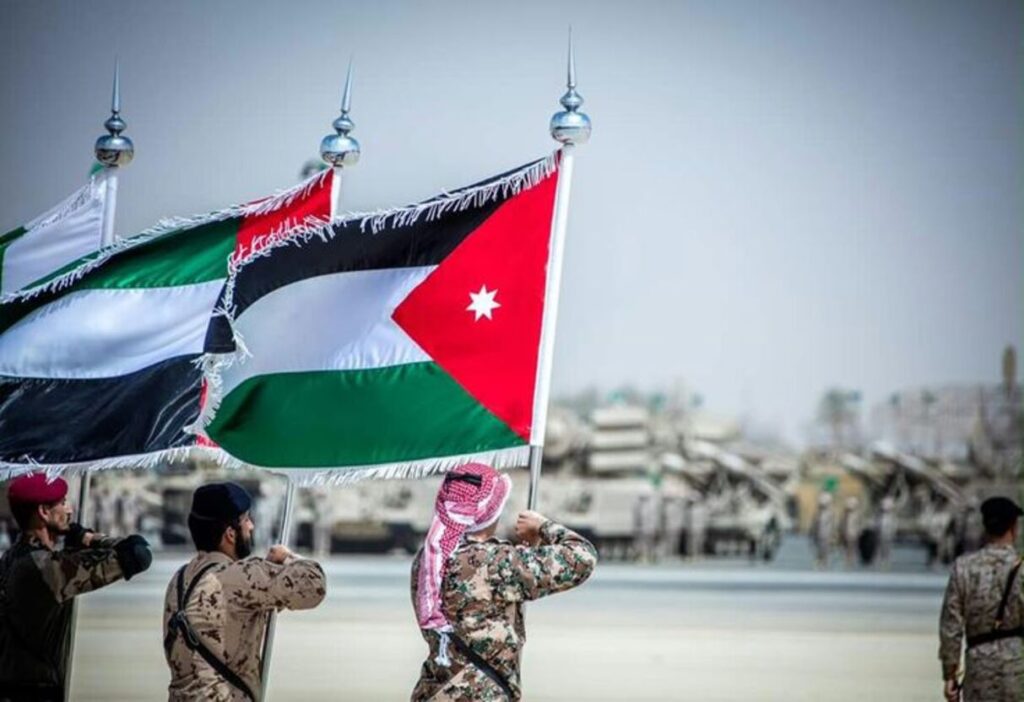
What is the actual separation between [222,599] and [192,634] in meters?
0.13

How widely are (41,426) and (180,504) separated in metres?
29.7

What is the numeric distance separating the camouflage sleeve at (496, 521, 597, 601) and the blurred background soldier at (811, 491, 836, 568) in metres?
30.4

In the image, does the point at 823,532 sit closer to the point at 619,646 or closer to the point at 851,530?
the point at 851,530

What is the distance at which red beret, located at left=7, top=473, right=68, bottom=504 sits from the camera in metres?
5.22

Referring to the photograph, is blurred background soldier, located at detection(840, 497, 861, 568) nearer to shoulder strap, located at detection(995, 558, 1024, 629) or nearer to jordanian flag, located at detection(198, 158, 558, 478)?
shoulder strap, located at detection(995, 558, 1024, 629)

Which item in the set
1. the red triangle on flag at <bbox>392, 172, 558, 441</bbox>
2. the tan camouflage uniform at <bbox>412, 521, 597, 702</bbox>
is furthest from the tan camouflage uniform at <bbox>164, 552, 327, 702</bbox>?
the red triangle on flag at <bbox>392, 172, 558, 441</bbox>

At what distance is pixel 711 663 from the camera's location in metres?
12.7

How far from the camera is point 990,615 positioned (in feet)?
19.8

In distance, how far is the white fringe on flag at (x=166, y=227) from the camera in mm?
6070

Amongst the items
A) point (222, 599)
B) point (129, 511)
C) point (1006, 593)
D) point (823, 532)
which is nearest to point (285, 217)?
point (222, 599)

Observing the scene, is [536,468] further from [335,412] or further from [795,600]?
[795,600]

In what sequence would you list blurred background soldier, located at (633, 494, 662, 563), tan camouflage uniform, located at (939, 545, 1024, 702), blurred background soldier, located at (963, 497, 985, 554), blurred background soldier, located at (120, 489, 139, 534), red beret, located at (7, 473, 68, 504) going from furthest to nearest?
1. blurred background soldier, located at (633, 494, 662, 563)
2. blurred background soldier, located at (963, 497, 985, 554)
3. blurred background soldier, located at (120, 489, 139, 534)
4. tan camouflage uniform, located at (939, 545, 1024, 702)
5. red beret, located at (7, 473, 68, 504)

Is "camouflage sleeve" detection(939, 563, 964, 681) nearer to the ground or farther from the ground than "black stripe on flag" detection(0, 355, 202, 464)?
nearer to the ground

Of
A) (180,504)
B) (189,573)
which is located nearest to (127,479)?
(180,504)
